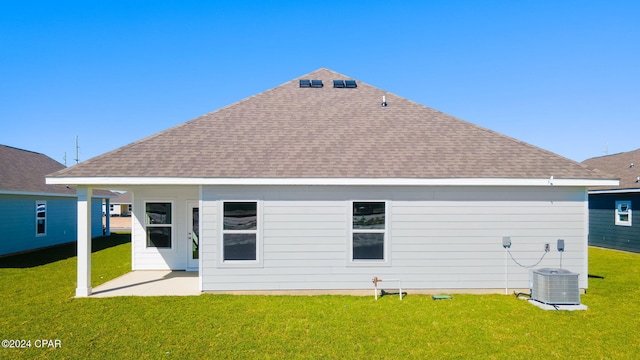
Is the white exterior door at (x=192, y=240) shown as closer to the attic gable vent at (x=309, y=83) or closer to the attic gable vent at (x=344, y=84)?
the attic gable vent at (x=309, y=83)

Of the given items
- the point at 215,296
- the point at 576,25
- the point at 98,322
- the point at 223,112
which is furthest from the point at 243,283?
the point at 576,25

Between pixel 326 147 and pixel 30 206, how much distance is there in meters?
15.2

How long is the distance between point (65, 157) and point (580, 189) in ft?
193

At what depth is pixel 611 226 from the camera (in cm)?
1684

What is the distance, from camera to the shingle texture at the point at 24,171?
1518cm

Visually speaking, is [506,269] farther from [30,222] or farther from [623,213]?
[30,222]

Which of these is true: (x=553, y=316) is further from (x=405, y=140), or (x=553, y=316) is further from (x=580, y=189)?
(x=405, y=140)

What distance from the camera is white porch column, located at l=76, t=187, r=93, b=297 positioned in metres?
8.06

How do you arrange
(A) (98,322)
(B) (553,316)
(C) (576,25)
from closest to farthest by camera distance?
1. (A) (98,322)
2. (B) (553,316)
3. (C) (576,25)

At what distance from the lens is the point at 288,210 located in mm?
8305

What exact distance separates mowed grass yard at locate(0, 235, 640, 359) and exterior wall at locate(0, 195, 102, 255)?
7.83 metres

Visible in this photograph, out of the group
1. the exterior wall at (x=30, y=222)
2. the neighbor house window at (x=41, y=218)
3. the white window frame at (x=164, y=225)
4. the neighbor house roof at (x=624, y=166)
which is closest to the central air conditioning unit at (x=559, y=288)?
the white window frame at (x=164, y=225)

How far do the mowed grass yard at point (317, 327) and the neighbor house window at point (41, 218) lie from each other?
31.2 ft

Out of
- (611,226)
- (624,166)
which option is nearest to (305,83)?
(611,226)
